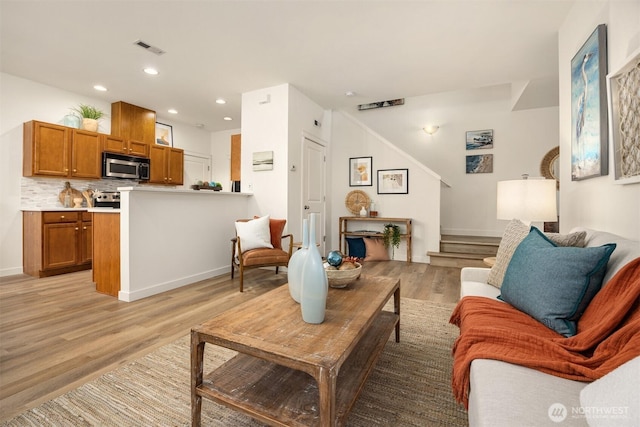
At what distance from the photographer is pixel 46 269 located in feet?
12.3

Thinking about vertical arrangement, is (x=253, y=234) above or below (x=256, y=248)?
above

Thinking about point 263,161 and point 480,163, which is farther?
point 480,163

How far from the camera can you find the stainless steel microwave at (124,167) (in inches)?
178

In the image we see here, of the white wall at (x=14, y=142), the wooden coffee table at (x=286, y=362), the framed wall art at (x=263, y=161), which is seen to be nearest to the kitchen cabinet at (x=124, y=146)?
the white wall at (x=14, y=142)

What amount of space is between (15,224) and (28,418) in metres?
3.94

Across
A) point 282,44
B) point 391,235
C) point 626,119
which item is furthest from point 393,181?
point 626,119

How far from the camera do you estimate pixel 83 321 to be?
237cm

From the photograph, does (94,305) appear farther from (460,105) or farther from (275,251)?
(460,105)

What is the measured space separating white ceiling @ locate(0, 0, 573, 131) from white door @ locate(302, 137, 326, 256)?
3.08 feet

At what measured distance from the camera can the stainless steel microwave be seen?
452 cm

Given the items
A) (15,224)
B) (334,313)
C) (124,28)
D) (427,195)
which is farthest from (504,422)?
(15,224)

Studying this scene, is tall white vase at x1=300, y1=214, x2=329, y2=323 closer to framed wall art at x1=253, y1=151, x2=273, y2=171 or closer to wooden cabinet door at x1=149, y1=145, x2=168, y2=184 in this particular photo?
framed wall art at x1=253, y1=151, x2=273, y2=171

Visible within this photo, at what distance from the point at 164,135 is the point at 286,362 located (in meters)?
6.12

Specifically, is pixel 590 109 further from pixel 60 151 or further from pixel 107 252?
pixel 60 151
